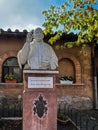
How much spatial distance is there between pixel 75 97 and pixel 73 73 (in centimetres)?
133

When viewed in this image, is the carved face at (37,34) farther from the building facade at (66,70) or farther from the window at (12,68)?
the window at (12,68)

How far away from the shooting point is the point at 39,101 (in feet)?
22.3

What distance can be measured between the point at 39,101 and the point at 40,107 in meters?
0.15

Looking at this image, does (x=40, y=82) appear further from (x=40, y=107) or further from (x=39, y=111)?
(x=39, y=111)

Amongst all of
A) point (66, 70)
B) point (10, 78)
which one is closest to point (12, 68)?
point (10, 78)

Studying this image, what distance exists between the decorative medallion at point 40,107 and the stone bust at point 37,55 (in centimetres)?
84

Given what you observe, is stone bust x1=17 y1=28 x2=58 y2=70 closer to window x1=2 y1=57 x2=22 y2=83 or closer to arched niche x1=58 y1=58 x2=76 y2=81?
window x1=2 y1=57 x2=22 y2=83

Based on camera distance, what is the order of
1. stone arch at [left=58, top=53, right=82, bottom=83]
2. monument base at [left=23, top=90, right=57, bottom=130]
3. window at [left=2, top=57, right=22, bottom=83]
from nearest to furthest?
monument base at [left=23, top=90, right=57, bottom=130], window at [left=2, top=57, right=22, bottom=83], stone arch at [left=58, top=53, right=82, bottom=83]

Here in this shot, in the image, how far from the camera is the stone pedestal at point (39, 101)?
6.71 meters

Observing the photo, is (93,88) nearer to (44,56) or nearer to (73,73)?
(73,73)

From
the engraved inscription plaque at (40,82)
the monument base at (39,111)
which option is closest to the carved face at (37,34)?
the engraved inscription plaque at (40,82)

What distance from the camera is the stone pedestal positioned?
22.0 feet

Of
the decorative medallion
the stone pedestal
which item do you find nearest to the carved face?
the stone pedestal

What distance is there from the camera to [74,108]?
534 inches
